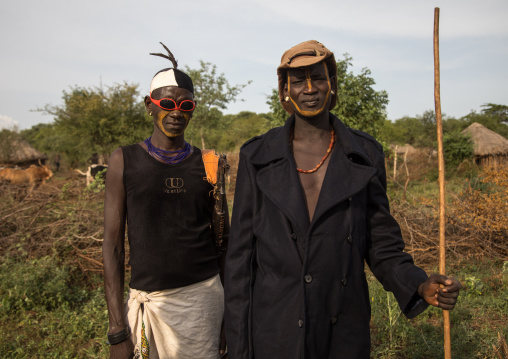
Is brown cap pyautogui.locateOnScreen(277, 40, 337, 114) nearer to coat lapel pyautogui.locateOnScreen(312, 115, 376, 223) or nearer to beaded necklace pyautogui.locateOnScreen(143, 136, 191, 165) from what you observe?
coat lapel pyautogui.locateOnScreen(312, 115, 376, 223)

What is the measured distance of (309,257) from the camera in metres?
1.46

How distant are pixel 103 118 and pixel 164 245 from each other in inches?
656

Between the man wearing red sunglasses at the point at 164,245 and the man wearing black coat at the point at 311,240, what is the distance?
410mm

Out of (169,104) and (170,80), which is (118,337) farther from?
(170,80)

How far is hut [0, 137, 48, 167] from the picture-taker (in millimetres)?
21734

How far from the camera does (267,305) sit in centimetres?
154

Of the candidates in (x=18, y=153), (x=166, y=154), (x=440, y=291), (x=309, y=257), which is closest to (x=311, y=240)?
(x=309, y=257)

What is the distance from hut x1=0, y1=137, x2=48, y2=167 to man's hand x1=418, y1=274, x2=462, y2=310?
2392 cm

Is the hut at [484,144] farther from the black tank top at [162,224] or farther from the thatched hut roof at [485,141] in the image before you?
the black tank top at [162,224]

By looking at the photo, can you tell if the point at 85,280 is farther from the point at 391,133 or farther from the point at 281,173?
the point at 391,133

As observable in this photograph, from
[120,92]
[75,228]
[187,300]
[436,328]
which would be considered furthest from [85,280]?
[120,92]

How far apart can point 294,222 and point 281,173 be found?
219 millimetres

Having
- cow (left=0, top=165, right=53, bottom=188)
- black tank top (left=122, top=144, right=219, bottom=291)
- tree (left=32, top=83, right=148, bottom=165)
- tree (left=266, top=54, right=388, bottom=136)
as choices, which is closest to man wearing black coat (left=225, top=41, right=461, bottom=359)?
black tank top (left=122, top=144, right=219, bottom=291)

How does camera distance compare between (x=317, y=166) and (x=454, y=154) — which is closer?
(x=317, y=166)
